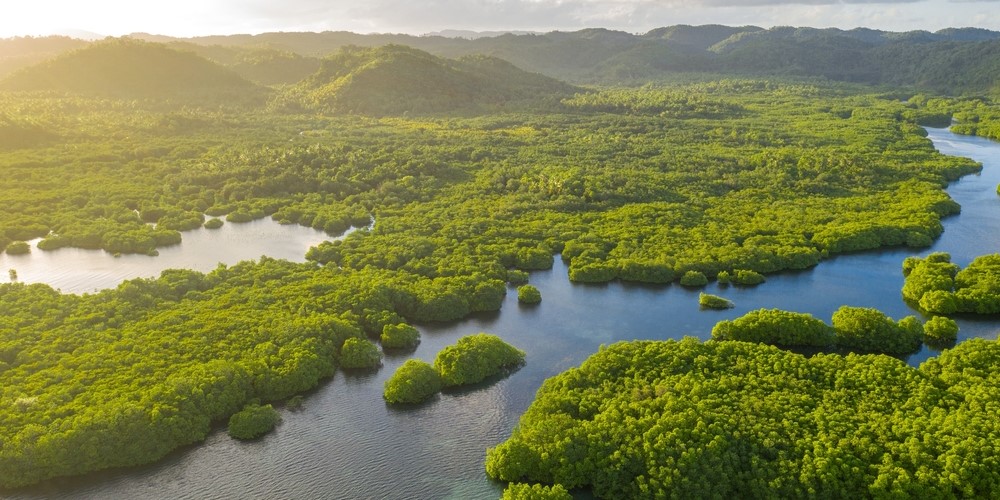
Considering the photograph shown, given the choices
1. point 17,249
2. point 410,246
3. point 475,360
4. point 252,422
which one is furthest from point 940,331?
point 17,249

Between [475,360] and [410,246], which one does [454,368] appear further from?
[410,246]

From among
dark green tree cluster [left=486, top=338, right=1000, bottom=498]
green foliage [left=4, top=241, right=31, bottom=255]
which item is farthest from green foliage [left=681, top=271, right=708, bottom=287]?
green foliage [left=4, top=241, right=31, bottom=255]

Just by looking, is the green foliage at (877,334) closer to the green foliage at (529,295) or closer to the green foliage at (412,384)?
the green foliage at (529,295)

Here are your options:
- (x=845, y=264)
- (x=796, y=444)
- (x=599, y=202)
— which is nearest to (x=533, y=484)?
(x=796, y=444)

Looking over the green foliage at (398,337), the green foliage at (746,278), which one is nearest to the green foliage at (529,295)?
the green foliage at (398,337)

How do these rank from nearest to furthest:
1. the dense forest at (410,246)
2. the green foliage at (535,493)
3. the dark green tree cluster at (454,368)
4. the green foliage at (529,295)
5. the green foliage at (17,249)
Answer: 1. the green foliage at (535,493)
2. the dense forest at (410,246)
3. the dark green tree cluster at (454,368)
4. the green foliage at (529,295)
5. the green foliage at (17,249)

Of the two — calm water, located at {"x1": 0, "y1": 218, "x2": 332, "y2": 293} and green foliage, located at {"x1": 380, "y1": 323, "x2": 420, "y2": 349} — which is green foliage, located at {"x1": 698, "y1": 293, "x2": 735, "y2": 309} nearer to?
green foliage, located at {"x1": 380, "y1": 323, "x2": 420, "y2": 349}
